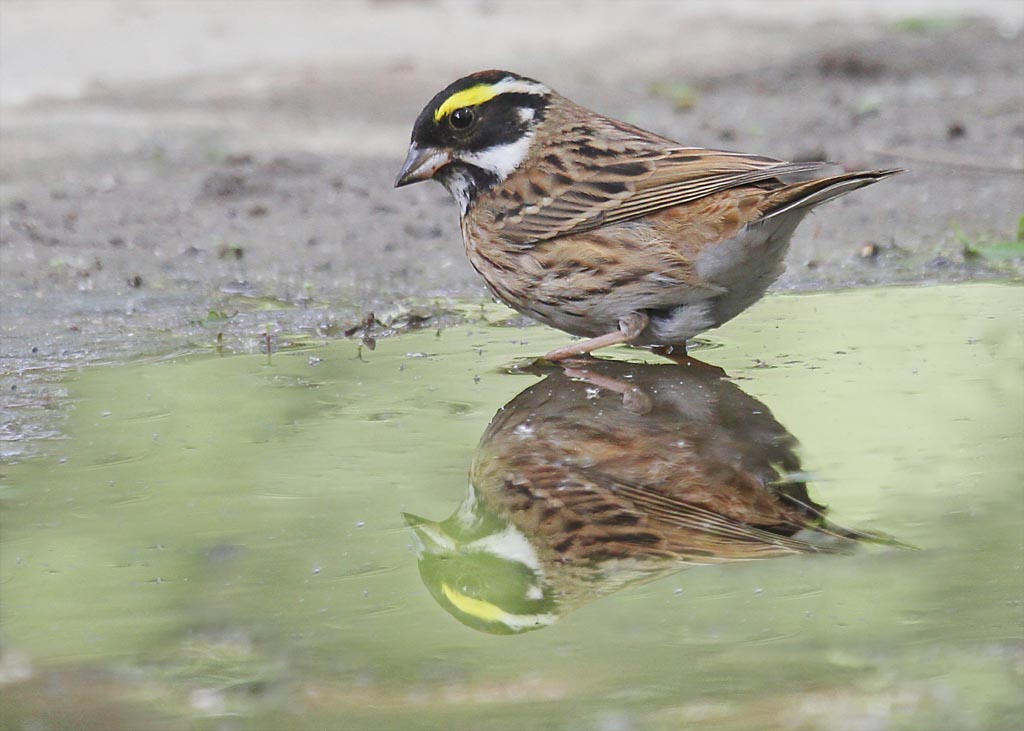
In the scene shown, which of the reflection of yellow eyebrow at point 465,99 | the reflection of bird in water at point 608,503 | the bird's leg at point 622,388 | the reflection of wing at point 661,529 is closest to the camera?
the reflection of bird in water at point 608,503

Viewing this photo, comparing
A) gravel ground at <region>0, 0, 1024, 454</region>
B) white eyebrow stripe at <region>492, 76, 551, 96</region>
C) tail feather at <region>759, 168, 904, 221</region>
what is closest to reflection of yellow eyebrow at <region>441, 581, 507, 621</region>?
gravel ground at <region>0, 0, 1024, 454</region>

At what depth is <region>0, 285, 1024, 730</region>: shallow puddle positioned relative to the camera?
3.60 m

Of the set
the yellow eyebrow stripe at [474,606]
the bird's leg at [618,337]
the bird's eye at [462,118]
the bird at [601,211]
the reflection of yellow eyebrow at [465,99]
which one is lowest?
the yellow eyebrow stripe at [474,606]

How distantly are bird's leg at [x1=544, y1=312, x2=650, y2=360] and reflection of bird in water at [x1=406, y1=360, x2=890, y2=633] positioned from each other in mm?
471

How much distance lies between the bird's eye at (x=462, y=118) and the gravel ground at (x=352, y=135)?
102 cm

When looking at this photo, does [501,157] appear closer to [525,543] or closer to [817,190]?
[817,190]

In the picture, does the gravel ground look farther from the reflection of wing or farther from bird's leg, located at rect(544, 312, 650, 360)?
the reflection of wing

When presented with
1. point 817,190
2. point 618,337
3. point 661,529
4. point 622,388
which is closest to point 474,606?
point 661,529

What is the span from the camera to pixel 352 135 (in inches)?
457

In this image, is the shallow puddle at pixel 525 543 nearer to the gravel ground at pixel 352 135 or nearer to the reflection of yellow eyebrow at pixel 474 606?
the reflection of yellow eyebrow at pixel 474 606

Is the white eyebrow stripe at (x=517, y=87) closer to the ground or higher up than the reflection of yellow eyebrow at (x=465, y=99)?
higher up

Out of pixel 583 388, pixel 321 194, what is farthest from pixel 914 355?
pixel 321 194

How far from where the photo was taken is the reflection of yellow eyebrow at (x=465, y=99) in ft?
23.1

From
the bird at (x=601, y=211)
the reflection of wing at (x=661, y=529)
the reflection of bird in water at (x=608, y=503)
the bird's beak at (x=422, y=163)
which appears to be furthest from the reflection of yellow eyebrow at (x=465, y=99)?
the reflection of wing at (x=661, y=529)
